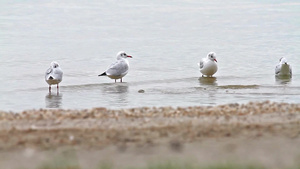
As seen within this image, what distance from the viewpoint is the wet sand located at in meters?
8.16

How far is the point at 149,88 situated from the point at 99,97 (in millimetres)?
2228

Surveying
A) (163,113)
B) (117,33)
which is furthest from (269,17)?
(163,113)

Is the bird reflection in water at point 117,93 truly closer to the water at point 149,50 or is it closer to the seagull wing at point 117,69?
the water at point 149,50

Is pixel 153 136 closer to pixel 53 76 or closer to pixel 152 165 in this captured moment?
pixel 152 165

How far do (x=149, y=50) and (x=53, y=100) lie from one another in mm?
14855

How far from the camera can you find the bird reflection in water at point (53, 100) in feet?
54.4

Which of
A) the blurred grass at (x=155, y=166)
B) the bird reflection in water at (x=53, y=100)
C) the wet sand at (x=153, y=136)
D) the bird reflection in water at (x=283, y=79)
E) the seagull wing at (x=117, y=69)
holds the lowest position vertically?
the blurred grass at (x=155, y=166)

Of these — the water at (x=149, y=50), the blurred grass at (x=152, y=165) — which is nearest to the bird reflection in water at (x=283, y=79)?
the water at (x=149, y=50)

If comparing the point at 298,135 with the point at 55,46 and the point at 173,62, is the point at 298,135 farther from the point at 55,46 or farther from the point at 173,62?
the point at 55,46

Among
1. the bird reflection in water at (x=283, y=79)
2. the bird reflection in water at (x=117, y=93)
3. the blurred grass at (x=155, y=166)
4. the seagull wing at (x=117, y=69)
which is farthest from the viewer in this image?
the seagull wing at (x=117, y=69)

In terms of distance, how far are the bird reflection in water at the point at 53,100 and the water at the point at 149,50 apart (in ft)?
0.11

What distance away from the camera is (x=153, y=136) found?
371 inches

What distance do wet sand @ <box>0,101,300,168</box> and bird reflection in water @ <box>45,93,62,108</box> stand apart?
4.62m

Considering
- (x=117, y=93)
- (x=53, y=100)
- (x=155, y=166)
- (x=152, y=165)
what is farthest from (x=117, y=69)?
(x=155, y=166)
